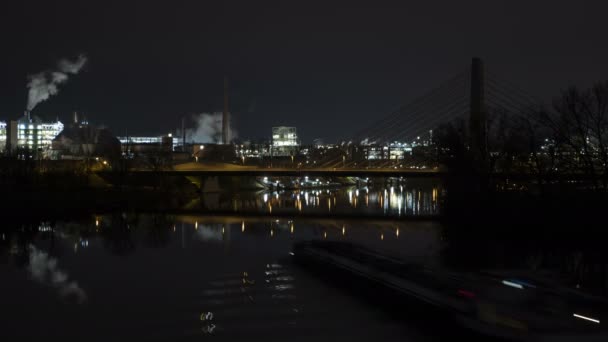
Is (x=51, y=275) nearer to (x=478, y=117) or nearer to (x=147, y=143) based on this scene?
(x=478, y=117)

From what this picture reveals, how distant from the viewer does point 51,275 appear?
57.5 ft

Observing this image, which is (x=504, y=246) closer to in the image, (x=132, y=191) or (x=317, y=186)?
(x=132, y=191)

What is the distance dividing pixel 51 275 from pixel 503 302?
464 inches

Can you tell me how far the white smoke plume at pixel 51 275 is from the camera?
1521cm

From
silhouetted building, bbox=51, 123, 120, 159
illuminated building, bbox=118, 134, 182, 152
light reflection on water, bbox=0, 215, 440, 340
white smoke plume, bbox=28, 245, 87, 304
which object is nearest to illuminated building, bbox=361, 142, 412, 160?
light reflection on water, bbox=0, 215, 440, 340

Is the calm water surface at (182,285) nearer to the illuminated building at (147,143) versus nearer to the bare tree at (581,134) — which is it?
the bare tree at (581,134)

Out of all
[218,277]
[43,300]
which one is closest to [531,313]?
[218,277]

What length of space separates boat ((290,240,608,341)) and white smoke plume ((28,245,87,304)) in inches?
268

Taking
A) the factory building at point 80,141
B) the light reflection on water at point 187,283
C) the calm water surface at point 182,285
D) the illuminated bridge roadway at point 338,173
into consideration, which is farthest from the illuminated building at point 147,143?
the calm water surface at point 182,285

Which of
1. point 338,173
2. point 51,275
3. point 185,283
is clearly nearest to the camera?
point 185,283

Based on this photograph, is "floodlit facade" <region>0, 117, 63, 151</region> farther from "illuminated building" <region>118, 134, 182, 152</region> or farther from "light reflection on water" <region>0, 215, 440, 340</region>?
"light reflection on water" <region>0, 215, 440, 340</region>

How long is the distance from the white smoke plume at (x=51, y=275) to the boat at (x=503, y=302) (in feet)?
22.4

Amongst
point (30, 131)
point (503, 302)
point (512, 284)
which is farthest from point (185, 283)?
point (30, 131)

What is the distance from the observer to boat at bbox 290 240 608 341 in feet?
33.6
